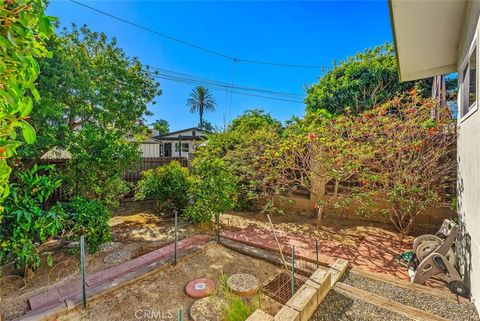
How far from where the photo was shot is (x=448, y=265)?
3.28 metres

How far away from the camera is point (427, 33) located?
13.3 ft

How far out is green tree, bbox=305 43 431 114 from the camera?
448 inches

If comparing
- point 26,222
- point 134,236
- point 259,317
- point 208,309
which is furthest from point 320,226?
point 26,222

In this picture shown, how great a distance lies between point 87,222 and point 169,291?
6.71ft

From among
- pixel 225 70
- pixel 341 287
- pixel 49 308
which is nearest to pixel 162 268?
pixel 49 308

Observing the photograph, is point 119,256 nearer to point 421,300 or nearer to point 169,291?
point 169,291

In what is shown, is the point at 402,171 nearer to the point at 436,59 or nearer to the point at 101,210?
the point at 436,59

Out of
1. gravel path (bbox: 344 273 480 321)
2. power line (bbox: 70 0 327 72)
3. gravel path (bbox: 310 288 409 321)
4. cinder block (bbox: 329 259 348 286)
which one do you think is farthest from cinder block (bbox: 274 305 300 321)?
power line (bbox: 70 0 327 72)

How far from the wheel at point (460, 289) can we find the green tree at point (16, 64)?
481 cm

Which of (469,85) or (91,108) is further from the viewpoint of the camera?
(91,108)

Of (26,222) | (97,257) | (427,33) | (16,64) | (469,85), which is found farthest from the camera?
(97,257)

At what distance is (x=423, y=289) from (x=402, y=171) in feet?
8.56

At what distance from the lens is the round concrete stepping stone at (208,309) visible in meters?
2.94

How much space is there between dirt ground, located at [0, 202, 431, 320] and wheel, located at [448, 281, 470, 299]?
211 centimetres
